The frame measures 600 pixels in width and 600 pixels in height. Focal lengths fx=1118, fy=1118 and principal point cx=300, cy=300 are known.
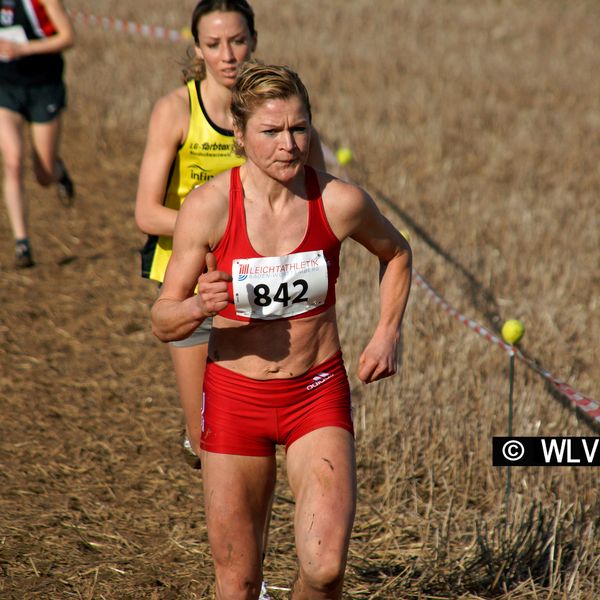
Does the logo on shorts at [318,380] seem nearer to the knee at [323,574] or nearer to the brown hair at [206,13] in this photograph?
the knee at [323,574]

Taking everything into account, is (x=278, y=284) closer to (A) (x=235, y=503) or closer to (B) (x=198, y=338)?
(A) (x=235, y=503)

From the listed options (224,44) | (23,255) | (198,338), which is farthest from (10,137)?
(198,338)

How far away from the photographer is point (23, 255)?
8.59m

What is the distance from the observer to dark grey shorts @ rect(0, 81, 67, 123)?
8.02 m

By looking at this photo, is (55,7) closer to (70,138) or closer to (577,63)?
(70,138)

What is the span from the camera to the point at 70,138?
478 inches

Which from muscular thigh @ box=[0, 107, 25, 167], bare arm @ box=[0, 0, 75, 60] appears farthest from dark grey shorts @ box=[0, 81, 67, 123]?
bare arm @ box=[0, 0, 75, 60]

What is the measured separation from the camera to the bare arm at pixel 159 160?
188 inches

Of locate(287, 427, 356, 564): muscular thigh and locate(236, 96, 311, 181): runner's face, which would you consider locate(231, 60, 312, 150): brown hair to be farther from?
locate(287, 427, 356, 564): muscular thigh

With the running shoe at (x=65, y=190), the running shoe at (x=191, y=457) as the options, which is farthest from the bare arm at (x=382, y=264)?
the running shoe at (x=65, y=190)


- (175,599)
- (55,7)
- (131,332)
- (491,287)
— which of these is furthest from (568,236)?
(175,599)

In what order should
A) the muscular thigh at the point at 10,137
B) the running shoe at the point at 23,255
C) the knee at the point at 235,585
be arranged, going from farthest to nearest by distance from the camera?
the running shoe at the point at 23,255 → the muscular thigh at the point at 10,137 → the knee at the point at 235,585

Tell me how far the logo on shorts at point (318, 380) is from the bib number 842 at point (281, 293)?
30cm

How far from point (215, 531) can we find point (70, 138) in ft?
29.6
